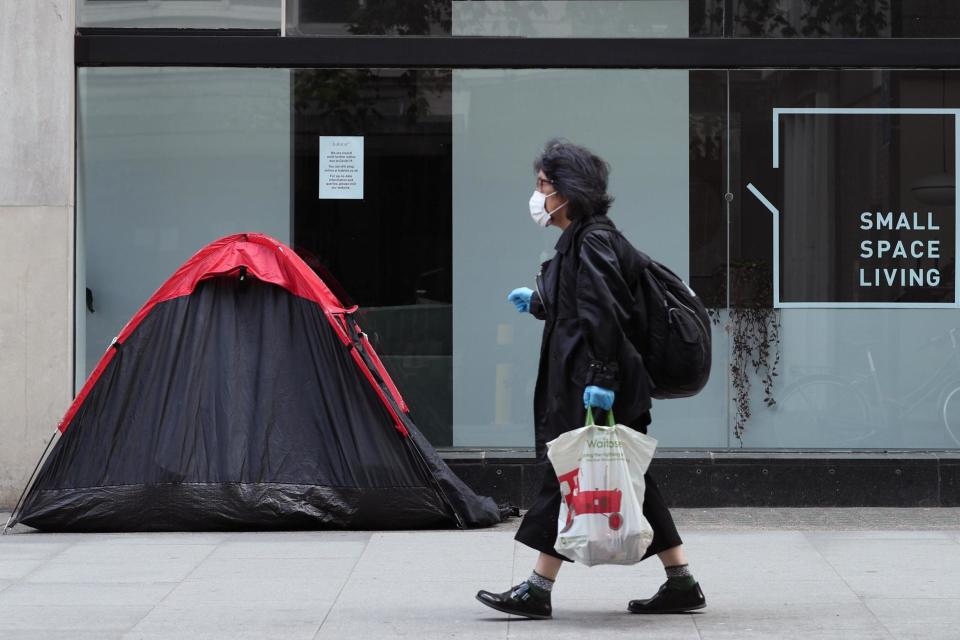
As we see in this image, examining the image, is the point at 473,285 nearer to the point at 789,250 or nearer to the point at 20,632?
the point at 789,250

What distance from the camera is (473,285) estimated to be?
9.30 metres

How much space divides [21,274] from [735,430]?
457cm

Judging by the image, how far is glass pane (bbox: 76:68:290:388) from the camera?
Result: 364 inches

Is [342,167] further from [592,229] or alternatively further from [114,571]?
[592,229]

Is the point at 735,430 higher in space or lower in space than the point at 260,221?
lower

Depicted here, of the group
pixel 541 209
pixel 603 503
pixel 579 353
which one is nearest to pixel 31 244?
pixel 541 209

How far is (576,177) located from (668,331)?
2.35 feet

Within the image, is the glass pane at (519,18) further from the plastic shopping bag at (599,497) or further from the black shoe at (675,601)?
the black shoe at (675,601)

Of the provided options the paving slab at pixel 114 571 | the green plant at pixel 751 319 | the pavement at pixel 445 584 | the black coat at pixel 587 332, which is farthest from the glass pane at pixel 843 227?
the paving slab at pixel 114 571

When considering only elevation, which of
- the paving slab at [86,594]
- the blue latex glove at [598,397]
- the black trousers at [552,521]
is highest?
the blue latex glove at [598,397]

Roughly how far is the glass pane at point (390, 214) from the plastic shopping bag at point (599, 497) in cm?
385

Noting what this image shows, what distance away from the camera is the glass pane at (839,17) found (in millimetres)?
9102

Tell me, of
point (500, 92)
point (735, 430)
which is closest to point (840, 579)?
point (735, 430)

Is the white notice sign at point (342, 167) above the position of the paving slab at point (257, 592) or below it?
above
